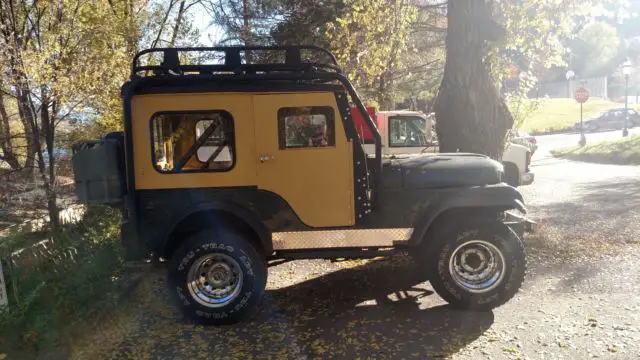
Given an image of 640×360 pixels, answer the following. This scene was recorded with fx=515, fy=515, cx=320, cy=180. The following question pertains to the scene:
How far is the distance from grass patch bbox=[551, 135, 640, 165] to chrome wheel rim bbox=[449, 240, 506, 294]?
14919 mm

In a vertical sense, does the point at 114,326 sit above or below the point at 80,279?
below

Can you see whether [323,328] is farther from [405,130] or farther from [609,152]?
[609,152]

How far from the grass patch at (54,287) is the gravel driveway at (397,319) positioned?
0.27 metres

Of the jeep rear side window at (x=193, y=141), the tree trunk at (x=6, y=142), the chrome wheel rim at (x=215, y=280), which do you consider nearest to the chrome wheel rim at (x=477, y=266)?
the chrome wheel rim at (x=215, y=280)

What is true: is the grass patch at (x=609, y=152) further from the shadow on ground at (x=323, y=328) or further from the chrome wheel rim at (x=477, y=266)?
the shadow on ground at (x=323, y=328)

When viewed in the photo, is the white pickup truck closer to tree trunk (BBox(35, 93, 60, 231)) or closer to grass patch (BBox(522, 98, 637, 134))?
tree trunk (BBox(35, 93, 60, 231))

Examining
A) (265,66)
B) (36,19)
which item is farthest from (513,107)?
(36,19)

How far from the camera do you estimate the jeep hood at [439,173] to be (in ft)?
16.1

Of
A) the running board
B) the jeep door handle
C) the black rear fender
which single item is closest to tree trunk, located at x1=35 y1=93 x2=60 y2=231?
the black rear fender

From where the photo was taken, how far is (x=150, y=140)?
4.65 m

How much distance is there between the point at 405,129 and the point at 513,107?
3081 mm

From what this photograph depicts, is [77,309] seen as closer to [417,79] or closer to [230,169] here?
[230,169]

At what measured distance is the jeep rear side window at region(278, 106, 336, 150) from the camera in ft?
15.4

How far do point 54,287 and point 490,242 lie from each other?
4.22 metres
